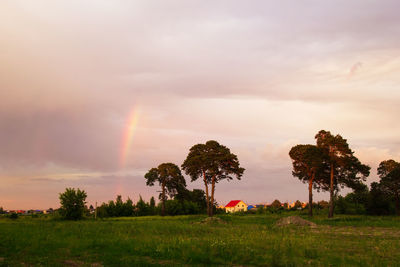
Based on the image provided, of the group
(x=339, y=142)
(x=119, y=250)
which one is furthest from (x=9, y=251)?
(x=339, y=142)

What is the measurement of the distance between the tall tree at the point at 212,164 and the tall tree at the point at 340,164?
17.4 m

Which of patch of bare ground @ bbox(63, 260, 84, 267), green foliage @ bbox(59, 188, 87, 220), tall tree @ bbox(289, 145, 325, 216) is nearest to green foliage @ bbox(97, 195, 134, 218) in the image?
green foliage @ bbox(59, 188, 87, 220)

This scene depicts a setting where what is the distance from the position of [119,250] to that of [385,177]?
69748 mm

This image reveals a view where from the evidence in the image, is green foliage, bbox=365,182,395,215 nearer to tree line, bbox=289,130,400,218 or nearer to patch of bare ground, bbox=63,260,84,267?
tree line, bbox=289,130,400,218

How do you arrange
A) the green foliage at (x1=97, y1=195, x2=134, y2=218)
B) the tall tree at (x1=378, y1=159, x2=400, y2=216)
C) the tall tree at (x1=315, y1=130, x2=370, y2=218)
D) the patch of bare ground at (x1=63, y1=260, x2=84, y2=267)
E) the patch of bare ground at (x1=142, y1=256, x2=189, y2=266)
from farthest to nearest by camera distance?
1. the green foliage at (x1=97, y1=195, x2=134, y2=218)
2. the tall tree at (x1=378, y1=159, x2=400, y2=216)
3. the tall tree at (x1=315, y1=130, x2=370, y2=218)
4. the patch of bare ground at (x1=63, y1=260, x2=84, y2=267)
5. the patch of bare ground at (x1=142, y1=256, x2=189, y2=266)

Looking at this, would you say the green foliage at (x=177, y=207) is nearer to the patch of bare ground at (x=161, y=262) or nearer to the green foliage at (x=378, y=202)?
the green foliage at (x=378, y=202)

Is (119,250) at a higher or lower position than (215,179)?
lower

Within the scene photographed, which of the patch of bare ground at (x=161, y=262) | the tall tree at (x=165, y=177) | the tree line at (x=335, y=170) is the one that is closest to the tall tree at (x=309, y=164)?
the tree line at (x=335, y=170)

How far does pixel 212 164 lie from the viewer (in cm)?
6688

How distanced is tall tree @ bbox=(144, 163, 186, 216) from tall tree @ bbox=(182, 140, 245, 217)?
10.7 m

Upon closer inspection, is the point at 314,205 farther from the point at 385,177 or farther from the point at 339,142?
the point at 339,142

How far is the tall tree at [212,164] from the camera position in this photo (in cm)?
6706

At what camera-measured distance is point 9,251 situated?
18.8m

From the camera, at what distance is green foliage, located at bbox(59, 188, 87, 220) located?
198 feet
